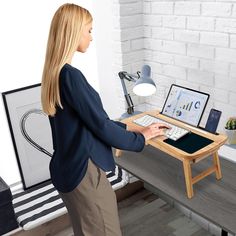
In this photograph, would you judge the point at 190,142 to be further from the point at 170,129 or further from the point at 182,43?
the point at 182,43

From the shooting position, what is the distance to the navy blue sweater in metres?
1.38

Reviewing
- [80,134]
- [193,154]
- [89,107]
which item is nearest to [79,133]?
[80,134]

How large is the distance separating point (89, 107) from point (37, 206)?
4.32ft

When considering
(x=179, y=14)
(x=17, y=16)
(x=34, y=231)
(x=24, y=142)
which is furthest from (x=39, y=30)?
(x=34, y=231)

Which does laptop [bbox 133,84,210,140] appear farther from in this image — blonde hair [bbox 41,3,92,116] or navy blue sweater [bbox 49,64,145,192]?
blonde hair [bbox 41,3,92,116]

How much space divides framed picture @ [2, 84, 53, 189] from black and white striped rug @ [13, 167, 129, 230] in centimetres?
8

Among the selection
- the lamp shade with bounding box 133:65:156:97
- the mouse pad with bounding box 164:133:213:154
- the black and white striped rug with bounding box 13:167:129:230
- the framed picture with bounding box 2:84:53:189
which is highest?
the lamp shade with bounding box 133:65:156:97

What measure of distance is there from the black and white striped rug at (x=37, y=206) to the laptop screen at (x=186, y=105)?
1017 millimetres

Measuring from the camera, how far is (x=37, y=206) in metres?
2.45

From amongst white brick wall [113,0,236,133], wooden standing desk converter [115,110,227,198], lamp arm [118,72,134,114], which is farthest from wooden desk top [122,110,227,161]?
white brick wall [113,0,236,133]

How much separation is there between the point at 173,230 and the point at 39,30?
1.68 meters

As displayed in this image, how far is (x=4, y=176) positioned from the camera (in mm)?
2551

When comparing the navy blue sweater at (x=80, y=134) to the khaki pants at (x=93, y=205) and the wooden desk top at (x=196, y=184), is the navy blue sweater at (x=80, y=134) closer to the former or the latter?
the khaki pants at (x=93, y=205)

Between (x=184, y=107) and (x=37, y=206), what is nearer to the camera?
(x=184, y=107)
